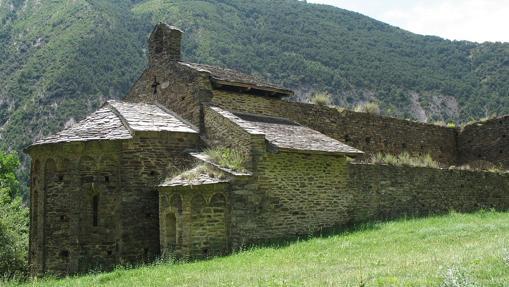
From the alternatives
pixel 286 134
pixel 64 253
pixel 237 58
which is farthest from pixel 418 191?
pixel 237 58

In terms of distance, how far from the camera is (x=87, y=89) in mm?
53406

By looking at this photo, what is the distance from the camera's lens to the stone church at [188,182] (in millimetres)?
13508

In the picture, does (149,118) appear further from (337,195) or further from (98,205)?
(337,195)

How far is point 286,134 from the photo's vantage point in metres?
15.8

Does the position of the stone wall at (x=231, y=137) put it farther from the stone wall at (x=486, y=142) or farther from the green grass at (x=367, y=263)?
the stone wall at (x=486, y=142)

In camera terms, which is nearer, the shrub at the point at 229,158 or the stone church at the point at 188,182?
the stone church at the point at 188,182

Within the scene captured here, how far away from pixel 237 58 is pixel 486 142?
38663mm

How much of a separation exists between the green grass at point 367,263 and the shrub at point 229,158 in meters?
2.30

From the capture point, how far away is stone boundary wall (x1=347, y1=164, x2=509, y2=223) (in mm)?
16422

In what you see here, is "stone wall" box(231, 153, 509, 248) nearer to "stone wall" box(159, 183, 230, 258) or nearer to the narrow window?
"stone wall" box(159, 183, 230, 258)

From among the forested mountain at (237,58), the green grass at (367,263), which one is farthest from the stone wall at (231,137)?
the forested mountain at (237,58)

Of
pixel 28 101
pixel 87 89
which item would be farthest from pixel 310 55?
pixel 28 101

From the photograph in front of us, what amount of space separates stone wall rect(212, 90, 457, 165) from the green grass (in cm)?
518

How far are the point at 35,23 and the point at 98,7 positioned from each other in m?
8.41
